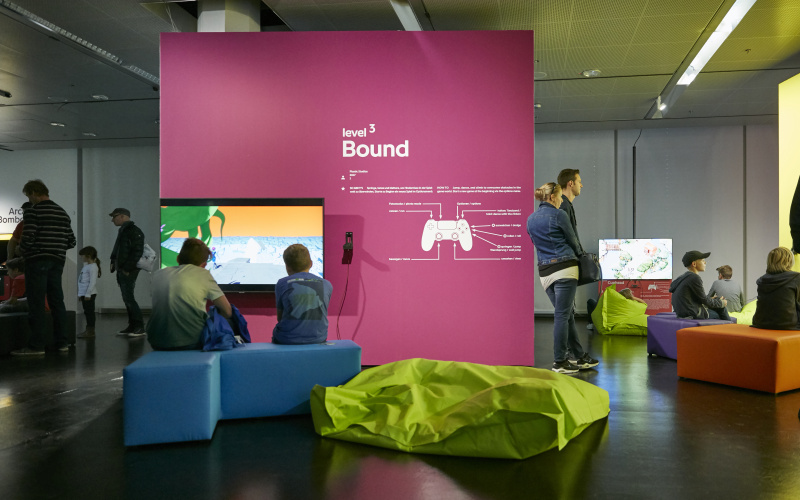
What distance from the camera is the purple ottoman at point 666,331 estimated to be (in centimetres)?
592

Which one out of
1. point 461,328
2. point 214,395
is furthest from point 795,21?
point 214,395

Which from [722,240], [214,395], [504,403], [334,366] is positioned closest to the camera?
[504,403]

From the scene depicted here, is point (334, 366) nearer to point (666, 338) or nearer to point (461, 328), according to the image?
point (461, 328)

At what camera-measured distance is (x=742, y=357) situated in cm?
451

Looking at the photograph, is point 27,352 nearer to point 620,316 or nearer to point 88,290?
point 88,290

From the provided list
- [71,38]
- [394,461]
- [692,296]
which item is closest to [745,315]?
[692,296]

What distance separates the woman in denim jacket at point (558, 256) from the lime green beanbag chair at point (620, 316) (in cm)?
325

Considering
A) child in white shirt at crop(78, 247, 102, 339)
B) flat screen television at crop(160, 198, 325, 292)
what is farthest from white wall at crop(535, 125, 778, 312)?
child in white shirt at crop(78, 247, 102, 339)

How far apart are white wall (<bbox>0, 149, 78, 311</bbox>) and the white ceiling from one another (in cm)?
206

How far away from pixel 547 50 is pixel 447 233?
2764 mm

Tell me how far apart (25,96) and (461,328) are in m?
7.17

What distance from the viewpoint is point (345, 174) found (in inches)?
209

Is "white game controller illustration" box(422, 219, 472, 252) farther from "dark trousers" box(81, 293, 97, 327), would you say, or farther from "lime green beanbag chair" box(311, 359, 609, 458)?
"dark trousers" box(81, 293, 97, 327)

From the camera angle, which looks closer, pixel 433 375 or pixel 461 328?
pixel 433 375
